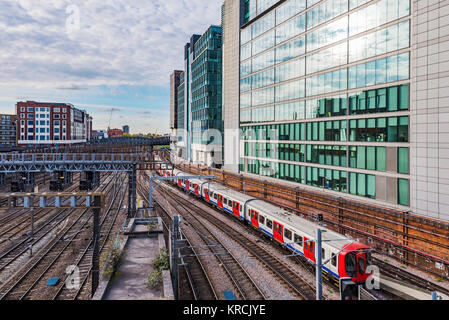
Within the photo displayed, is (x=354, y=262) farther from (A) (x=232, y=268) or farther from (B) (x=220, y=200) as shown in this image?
(B) (x=220, y=200)

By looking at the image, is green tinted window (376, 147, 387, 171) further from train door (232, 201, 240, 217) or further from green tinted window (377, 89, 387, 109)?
train door (232, 201, 240, 217)

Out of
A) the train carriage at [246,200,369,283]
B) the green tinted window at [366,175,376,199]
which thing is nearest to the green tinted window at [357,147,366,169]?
the green tinted window at [366,175,376,199]

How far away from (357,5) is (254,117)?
954 inches

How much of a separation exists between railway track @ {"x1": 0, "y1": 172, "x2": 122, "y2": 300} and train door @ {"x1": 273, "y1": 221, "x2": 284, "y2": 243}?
16.3 metres

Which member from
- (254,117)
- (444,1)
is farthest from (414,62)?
(254,117)

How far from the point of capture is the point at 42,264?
23.3 metres

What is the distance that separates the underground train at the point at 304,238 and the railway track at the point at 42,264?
15.5 metres

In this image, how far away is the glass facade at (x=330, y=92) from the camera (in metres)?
27.2

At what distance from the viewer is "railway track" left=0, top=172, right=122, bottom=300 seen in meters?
18.9

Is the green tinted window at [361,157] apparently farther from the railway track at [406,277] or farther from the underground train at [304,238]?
the railway track at [406,277]

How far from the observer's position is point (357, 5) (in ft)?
103

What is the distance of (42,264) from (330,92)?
32362 mm

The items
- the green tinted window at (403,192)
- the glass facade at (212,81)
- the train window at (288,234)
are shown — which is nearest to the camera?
the train window at (288,234)

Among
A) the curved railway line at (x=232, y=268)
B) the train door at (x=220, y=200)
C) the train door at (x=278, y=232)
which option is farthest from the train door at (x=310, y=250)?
the train door at (x=220, y=200)
